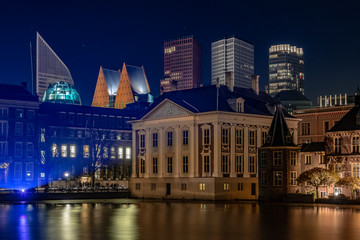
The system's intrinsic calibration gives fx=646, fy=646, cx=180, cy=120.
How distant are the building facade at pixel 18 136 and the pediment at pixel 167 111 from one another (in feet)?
131

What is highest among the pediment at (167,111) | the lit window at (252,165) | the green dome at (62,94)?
the green dome at (62,94)

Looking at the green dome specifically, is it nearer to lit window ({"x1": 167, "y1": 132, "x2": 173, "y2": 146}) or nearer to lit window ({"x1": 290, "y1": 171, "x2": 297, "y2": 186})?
lit window ({"x1": 167, "y1": 132, "x2": 173, "y2": 146})

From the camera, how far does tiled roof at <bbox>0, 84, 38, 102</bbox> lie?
134 metres

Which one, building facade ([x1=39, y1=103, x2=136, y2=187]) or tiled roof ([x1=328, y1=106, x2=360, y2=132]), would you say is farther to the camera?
building facade ([x1=39, y1=103, x2=136, y2=187])

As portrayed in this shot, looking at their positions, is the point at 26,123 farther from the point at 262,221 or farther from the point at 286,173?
the point at 262,221

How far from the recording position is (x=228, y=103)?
308 ft

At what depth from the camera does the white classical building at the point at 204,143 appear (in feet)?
298

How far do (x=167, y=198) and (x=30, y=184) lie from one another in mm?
48606

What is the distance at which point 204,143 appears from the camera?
302 ft

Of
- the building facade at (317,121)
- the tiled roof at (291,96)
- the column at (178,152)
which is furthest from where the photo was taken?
the tiled roof at (291,96)

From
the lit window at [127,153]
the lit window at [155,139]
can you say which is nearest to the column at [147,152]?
the lit window at [155,139]

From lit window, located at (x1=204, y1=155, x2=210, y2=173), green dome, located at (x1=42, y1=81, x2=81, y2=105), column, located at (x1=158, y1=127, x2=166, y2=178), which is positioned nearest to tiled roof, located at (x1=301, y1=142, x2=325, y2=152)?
lit window, located at (x1=204, y1=155, x2=210, y2=173)

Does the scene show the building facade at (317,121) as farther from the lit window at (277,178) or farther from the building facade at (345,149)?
the lit window at (277,178)

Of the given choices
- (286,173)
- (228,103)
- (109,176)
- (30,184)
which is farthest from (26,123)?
(286,173)
